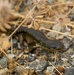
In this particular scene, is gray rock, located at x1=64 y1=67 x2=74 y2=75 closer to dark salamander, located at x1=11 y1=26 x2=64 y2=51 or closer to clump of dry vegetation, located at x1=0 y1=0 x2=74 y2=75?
clump of dry vegetation, located at x1=0 y1=0 x2=74 y2=75

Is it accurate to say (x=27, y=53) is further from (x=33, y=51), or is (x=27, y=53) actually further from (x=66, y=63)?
(x=66, y=63)

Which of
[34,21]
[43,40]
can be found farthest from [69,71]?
[34,21]

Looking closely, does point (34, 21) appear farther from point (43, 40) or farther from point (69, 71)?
point (69, 71)

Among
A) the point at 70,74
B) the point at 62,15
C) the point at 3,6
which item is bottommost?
the point at 70,74

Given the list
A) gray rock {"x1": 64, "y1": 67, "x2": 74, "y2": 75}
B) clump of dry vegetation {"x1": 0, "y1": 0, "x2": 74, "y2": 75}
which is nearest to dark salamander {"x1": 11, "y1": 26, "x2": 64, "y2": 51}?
clump of dry vegetation {"x1": 0, "y1": 0, "x2": 74, "y2": 75}

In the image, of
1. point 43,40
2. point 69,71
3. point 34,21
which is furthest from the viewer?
point 34,21

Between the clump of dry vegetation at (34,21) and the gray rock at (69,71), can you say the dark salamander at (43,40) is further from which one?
the gray rock at (69,71)

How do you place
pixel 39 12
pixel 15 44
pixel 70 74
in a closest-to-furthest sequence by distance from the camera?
1. pixel 70 74
2. pixel 15 44
3. pixel 39 12

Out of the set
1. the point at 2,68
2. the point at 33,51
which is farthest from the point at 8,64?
the point at 33,51

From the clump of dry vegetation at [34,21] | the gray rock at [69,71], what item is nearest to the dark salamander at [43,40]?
the clump of dry vegetation at [34,21]
